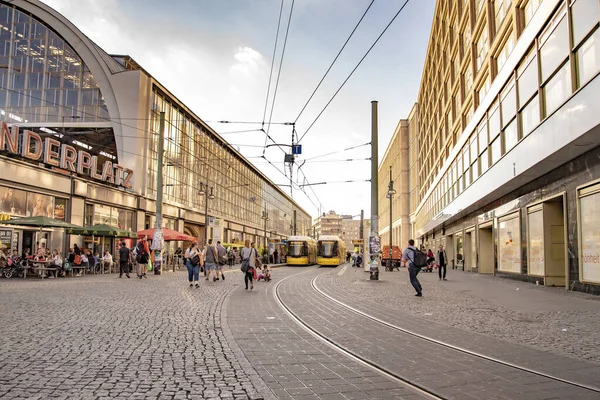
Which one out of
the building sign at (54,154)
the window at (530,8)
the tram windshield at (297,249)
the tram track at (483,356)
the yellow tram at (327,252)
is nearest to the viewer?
the tram track at (483,356)

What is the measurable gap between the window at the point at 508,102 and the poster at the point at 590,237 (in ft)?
21.5

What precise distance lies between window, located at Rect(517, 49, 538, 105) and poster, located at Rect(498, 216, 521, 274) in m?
5.60

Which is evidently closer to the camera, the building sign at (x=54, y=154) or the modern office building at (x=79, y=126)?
the building sign at (x=54, y=154)

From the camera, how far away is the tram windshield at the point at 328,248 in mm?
46062

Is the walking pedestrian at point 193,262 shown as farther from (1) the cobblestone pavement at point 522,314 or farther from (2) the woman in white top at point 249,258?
(1) the cobblestone pavement at point 522,314

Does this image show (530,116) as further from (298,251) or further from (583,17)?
(298,251)

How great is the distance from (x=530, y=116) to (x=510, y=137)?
9.33 ft

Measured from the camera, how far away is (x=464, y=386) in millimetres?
5047

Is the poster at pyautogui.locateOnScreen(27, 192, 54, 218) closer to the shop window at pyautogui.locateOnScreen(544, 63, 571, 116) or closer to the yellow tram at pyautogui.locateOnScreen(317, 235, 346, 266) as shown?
the yellow tram at pyautogui.locateOnScreen(317, 235, 346, 266)

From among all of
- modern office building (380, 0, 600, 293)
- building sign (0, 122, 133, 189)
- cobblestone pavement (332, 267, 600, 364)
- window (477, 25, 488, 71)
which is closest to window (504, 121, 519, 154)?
modern office building (380, 0, 600, 293)

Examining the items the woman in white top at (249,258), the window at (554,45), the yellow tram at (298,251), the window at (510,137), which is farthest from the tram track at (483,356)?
the yellow tram at (298,251)

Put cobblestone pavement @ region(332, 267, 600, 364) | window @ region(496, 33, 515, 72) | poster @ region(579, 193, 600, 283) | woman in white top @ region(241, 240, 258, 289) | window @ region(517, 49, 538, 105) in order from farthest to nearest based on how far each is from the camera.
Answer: window @ region(496, 33, 515, 72)
window @ region(517, 49, 538, 105)
woman in white top @ region(241, 240, 258, 289)
poster @ region(579, 193, 600, 283)
cobblestone pavement @ region(332, 267, 600, 364)

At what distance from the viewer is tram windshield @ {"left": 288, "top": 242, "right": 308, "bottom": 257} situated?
45.1m

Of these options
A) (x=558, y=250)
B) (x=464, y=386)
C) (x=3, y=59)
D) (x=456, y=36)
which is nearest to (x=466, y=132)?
(x=456, y=36)
